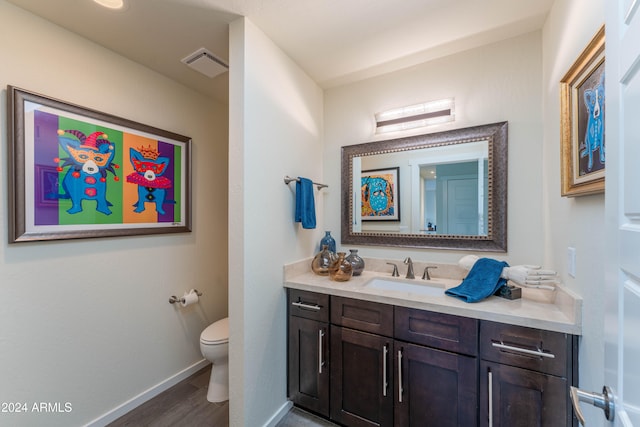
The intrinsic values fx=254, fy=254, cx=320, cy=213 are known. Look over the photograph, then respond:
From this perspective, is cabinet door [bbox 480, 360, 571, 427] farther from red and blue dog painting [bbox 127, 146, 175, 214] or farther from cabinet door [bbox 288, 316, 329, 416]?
red and blue dog painting [bbox 127, 146, 175, 214]

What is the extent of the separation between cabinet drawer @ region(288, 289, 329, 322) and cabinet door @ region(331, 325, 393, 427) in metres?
0.11

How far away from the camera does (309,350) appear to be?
5.53 feet

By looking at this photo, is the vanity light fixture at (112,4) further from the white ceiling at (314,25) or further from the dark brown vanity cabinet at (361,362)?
the dark brown vanity cabinet at (361,362)

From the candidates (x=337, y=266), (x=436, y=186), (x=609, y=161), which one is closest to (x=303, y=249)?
(x=337, y=266)

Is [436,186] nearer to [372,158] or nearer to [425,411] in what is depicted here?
[372,158]

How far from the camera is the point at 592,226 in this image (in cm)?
98

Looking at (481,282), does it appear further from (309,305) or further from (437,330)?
(309,305)

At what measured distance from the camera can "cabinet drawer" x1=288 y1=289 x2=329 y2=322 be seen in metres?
1.62

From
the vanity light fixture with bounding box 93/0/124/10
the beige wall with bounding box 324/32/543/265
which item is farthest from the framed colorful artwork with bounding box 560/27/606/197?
the vanity light fixture with bounding box 93/0/124/10

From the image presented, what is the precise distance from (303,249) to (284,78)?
1.26 meters

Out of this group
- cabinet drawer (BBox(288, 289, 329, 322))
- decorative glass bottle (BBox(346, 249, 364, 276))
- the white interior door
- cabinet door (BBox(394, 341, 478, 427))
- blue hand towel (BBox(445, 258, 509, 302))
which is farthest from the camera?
decorative glass bottle (BBox(346, 249, 364, 276))

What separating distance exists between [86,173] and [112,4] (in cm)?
95

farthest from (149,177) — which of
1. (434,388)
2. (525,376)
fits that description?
(525,376)

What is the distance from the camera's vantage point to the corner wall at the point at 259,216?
1445 millimetres
